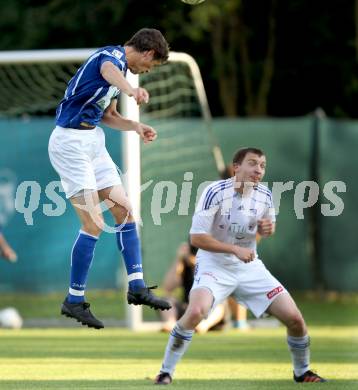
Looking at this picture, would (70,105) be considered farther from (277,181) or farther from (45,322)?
(277,181)

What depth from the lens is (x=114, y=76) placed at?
8.90m

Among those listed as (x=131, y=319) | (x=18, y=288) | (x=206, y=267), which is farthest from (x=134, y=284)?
(x=18, y=288)

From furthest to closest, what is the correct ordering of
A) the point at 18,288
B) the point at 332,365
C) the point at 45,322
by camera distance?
the point at 18,288 → the point at 45,322 → the point at 332,365

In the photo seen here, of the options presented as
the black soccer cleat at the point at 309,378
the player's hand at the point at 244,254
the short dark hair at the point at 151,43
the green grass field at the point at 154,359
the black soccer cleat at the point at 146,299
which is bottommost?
the green grass field at the point at 154,359

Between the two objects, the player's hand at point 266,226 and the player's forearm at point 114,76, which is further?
the player's hand at point 266,226

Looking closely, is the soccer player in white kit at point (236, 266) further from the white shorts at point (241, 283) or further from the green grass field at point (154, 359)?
the green grass field at point (154, 359)

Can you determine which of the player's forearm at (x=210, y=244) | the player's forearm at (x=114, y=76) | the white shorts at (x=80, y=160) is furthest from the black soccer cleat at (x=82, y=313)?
the player's forearm at (x=114, y=76)

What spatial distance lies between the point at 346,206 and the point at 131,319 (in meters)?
6.12

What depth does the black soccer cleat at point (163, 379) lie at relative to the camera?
1010 cm

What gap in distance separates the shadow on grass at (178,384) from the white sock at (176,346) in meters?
0.14

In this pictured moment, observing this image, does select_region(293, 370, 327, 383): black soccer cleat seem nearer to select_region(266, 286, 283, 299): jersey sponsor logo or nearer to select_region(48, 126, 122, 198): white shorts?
select_region(266, 286, 283, 299): jersey sponsor logo

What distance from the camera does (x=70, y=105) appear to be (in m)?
9.45

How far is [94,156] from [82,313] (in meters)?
1.11

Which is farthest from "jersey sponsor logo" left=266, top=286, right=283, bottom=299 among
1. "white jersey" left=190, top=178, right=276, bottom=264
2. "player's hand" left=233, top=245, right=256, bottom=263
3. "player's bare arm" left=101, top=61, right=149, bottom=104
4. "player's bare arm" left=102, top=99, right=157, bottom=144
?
"player's bare arm" left=101, top=61, right=149, bottom=104
